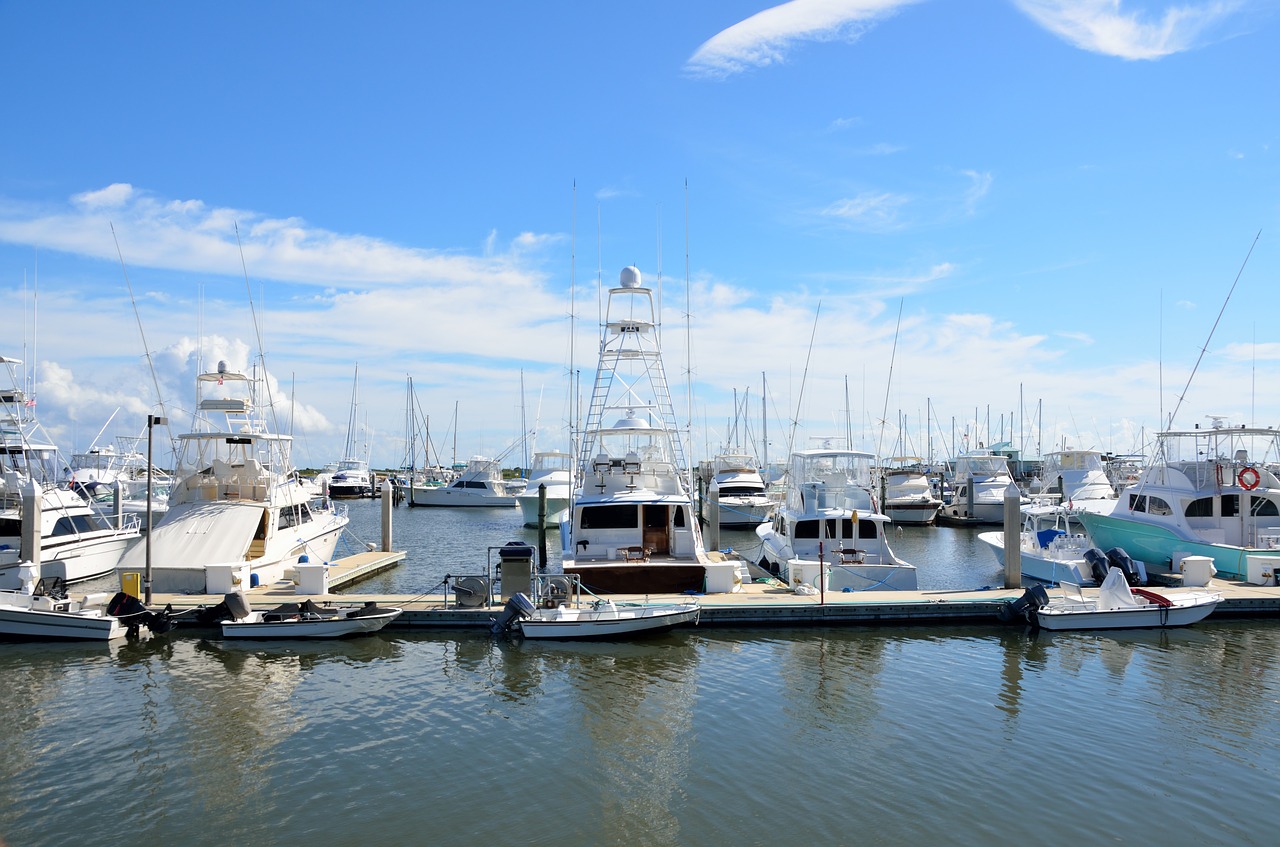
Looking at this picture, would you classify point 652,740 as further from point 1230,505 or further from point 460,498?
point 460,498

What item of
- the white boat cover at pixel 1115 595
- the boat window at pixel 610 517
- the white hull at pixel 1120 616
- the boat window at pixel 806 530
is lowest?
the white hull at pixel 1120 616

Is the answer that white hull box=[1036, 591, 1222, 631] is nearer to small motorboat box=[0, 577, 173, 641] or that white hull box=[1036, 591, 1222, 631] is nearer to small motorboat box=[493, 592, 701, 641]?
small motorboat box=[493, 592, 701, 641]

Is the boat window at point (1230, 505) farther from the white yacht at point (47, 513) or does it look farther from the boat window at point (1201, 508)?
the white yacht at point (47, 513)

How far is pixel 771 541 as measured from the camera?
30.0 metres

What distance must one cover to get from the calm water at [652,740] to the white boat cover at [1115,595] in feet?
2.65

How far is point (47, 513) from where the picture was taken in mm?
26391

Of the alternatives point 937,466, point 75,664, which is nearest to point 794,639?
point 75,664

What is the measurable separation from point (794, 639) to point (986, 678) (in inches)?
169

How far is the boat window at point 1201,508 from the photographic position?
84.7ft

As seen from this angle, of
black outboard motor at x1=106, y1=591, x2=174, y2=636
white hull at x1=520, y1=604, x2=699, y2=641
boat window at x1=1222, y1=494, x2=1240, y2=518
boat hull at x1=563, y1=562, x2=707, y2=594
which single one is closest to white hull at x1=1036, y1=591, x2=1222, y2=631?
boat window at x1=1222, y1=494, x2=1240, y2=518

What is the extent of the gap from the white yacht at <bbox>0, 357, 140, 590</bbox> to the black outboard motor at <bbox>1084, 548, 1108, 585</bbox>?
1178 inches

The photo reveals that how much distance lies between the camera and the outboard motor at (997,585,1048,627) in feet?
63.0

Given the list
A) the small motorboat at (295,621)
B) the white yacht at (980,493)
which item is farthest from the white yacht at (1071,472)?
the small motorboat at (295,621)

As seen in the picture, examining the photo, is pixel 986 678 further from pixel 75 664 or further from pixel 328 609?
pixel 75 664
